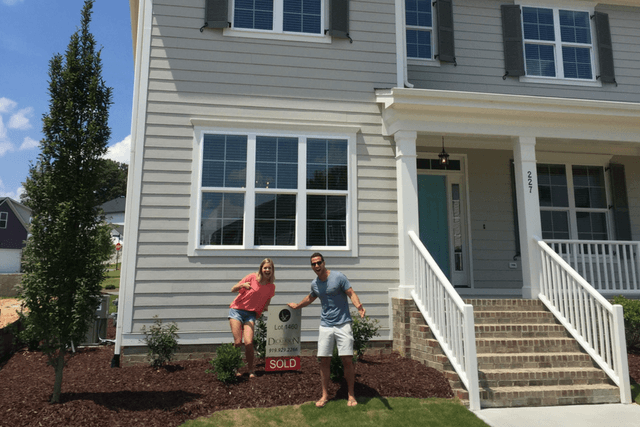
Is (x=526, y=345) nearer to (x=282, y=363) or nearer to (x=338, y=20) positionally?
(x=282, y=363)

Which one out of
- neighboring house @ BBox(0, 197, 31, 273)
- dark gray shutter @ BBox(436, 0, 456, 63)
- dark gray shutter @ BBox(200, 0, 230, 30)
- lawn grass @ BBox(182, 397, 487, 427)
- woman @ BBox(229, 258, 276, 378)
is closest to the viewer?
lawn grass @ BBox(182, 397, 487, 427)

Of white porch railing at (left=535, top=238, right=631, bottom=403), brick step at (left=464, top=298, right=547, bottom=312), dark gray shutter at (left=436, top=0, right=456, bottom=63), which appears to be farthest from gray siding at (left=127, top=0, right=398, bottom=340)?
white porch railing at (left=535, top=238, right=631, bottom=403)

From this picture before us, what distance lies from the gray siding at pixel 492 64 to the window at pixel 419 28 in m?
0.37

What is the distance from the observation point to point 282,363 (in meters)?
5.23

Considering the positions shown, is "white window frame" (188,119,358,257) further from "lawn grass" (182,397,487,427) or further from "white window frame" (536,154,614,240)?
"white window frame" (536,154,614,240)

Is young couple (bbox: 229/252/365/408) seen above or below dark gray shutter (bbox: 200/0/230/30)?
below

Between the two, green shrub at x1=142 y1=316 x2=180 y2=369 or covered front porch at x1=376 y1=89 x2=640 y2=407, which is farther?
green shrub at x1=142 y1=316 x2=180 y2=369

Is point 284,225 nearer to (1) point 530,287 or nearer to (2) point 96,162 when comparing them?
(2) point 96,162

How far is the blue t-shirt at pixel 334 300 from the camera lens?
181 inches

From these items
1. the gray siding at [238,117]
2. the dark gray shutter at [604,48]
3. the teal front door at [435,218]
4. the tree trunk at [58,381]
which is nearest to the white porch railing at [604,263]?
the teal front door at [435,218]

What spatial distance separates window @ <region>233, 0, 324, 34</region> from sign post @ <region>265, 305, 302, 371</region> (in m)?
4.34

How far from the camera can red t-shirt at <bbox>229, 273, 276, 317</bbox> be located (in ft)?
17.5

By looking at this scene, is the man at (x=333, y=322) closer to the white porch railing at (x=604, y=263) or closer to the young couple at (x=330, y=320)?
→ the young couple at (x=330, y=320)

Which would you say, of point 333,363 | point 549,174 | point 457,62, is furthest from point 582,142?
point 333,363
